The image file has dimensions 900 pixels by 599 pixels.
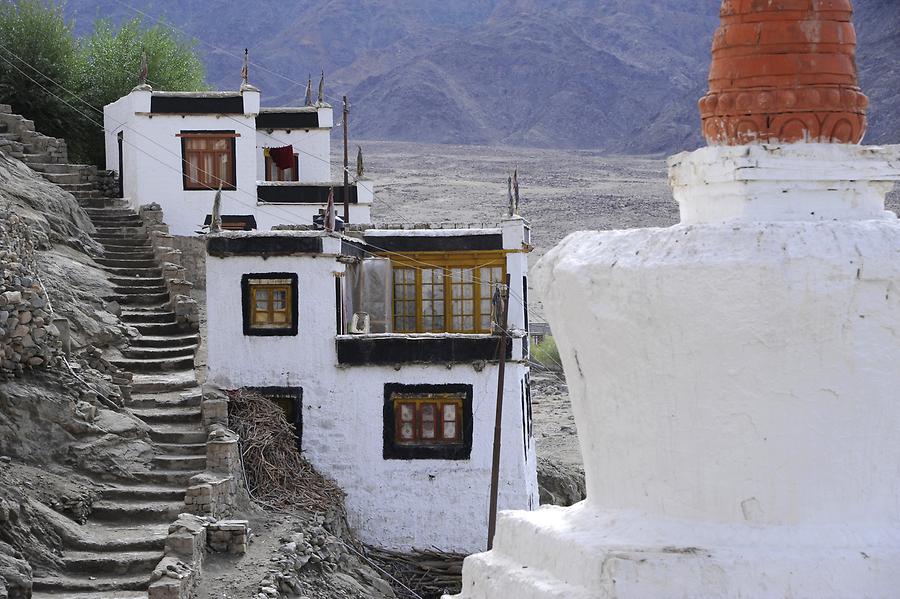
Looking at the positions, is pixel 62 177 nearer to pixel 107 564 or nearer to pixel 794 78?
pixel 107 564

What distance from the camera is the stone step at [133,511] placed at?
19266 millimetres

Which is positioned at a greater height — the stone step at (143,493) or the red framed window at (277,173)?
the red framed window at (277,173)

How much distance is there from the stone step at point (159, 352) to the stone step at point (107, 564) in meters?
7.77

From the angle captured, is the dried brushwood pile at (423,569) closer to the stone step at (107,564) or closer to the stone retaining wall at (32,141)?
the stone step at (107,564)

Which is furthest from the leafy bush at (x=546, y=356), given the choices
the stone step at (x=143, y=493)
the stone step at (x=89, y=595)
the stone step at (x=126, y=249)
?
the stone step at (x=89, y=595)

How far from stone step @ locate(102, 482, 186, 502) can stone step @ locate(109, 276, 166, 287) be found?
28.7 feet

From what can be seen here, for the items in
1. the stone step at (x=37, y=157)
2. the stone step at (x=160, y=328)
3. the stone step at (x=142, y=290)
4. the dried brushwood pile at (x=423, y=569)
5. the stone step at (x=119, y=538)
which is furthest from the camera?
the stone step at (x=37, y=157)

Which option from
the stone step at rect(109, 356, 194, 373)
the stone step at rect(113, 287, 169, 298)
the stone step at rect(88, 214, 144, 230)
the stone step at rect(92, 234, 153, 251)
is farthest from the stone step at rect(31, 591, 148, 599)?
the stone step at rect(88, 214, 144, 230)

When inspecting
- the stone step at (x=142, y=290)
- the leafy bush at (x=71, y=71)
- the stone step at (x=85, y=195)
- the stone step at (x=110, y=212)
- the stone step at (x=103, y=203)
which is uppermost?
the leafy bush at (x=71, y=71)

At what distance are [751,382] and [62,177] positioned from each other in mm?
31481

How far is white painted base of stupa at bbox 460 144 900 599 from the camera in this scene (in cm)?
454

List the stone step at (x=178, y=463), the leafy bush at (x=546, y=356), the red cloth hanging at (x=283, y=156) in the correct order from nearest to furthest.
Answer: the stone step at (x=178, y=463) → the red cloth hanging at (x=283, y=156) → the leafy bush at (x=546, y=356)

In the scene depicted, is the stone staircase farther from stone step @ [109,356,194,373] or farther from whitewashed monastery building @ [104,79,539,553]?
whitewashed monastery building @ [104,79,539,553]

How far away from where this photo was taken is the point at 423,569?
24.2m
